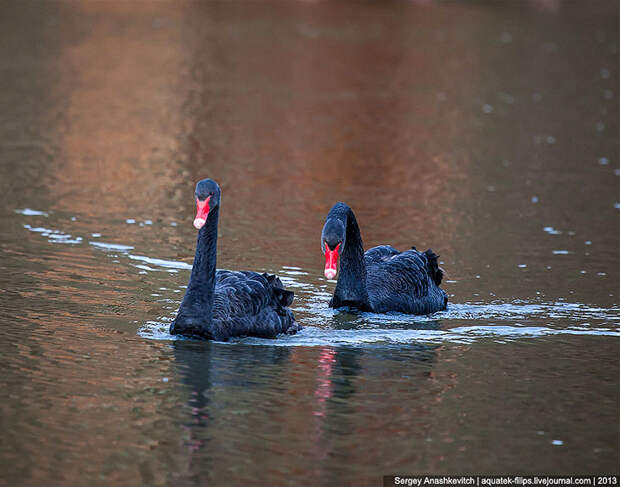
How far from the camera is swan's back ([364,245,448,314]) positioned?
986 centimetres

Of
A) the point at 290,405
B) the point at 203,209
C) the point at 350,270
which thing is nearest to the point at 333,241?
the point at 350,270

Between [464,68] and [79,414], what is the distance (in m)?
23.9

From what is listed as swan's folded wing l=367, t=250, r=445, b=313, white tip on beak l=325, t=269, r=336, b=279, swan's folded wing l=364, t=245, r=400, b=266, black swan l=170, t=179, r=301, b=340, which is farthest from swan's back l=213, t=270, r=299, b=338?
swan's folded wing l=364, t=245, r=400, b=266

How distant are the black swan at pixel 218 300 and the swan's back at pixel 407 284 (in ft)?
3.54

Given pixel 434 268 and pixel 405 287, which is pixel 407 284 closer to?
pixel 405 287

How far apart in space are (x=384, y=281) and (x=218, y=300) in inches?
69.9

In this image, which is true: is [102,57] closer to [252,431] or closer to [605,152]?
[605,152]

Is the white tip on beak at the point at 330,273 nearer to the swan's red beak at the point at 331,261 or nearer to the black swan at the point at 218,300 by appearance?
the swan's red beak at the point at 331,261

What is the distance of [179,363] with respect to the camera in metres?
→ 8.05

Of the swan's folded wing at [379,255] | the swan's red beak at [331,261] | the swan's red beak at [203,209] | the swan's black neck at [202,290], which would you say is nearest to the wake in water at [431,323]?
the swan's black neck at [202,290]

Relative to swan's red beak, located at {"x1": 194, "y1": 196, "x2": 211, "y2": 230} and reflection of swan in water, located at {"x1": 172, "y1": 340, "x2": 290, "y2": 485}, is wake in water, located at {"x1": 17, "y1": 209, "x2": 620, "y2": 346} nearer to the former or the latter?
reflection of swan in water, located at {"x1": 172, "y1": 340, "x2": 290, "y2": 485}

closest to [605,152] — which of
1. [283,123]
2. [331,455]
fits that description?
[283,123]

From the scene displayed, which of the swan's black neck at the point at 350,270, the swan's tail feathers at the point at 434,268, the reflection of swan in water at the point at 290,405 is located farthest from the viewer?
the swan's tail feathers at the point at 434,268

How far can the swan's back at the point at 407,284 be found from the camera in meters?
9.86
